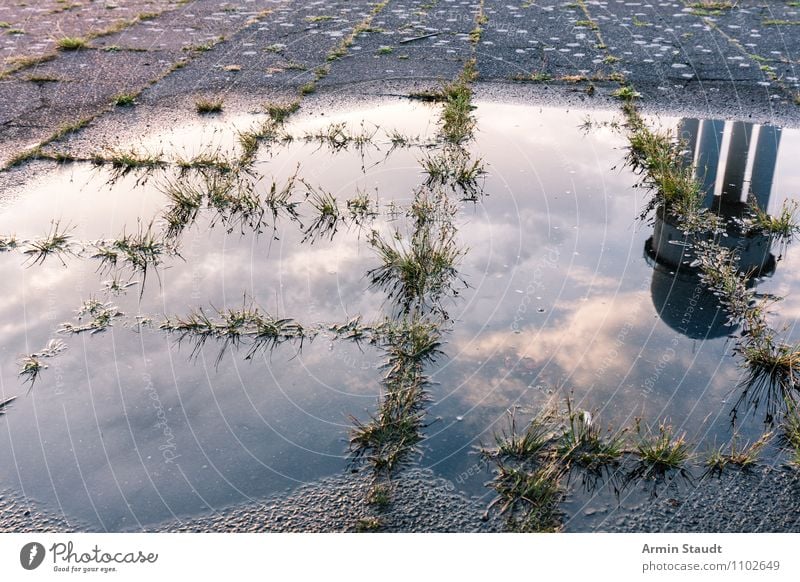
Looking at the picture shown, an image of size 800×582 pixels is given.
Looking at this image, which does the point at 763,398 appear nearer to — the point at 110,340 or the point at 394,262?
the point at 394,262

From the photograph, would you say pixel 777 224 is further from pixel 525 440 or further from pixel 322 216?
pixel 322 216

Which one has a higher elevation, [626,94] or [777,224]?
[626,94]

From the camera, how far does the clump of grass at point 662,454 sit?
10.4 ft

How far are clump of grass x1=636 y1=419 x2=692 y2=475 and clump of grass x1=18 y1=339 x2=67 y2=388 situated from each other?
115 inches

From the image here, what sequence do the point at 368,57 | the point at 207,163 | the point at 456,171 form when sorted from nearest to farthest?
1. the point at 456,171
2. the point at 207,163
3. the point at 368,57

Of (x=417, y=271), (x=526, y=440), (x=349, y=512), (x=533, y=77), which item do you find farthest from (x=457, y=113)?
(x=349, y=512)

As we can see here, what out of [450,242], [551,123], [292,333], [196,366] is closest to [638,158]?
[551,123]

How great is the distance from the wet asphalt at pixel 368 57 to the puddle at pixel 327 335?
1.30 m

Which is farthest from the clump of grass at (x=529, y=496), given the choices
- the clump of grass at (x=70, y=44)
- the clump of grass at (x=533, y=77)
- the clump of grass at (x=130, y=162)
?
the clump of grass at (x=70, y=44)

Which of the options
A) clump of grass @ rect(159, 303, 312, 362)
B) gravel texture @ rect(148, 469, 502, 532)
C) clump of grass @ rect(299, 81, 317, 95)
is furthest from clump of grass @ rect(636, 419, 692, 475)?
clump of grass @ rect(299, 81, 317, 95)

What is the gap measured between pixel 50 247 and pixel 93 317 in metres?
1.03

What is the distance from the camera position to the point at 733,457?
10.5 feet

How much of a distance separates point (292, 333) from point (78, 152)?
11.3 feet

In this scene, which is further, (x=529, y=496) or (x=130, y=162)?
(x=130, y=162)
